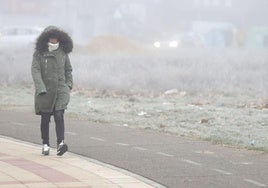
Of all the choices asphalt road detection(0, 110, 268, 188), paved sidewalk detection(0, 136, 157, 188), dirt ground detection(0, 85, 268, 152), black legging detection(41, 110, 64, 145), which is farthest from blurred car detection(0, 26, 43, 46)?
paved sidewalk detection(0, 136, 157, 188)

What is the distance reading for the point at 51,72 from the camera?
9797mm

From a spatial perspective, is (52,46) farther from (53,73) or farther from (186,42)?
(186,42)

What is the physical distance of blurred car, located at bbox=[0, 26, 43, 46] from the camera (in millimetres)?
35531

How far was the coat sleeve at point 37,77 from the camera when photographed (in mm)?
9562

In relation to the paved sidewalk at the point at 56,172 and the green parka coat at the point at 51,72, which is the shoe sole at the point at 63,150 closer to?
the paved sidewalk at the point at 56,172

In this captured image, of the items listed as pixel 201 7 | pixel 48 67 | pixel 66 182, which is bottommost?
pixel 66 182

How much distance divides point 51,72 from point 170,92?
11.4 meters

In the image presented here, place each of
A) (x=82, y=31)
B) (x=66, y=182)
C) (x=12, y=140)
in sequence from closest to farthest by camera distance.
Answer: (x=66, y=182) → (x=12, y=140) → (x=82, y=31)

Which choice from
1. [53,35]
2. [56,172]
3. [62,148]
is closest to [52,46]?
[53,35]

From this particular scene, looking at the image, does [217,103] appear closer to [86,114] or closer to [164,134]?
→ [86,114]

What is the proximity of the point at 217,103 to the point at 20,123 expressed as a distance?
6.04 meters

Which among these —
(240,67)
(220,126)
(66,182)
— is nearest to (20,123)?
(220,126)

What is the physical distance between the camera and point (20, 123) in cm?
1345

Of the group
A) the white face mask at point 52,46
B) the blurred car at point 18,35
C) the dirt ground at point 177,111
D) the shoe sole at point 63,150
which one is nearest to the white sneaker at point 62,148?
the shoe sole at point 63,150
